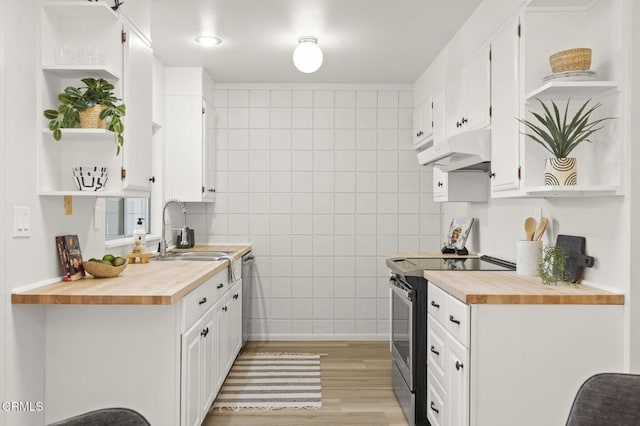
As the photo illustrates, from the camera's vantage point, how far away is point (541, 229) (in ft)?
9.16

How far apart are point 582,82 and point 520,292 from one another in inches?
35.6

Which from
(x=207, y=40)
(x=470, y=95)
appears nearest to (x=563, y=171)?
(x=470, y=95)

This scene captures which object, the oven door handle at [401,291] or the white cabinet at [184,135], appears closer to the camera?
the oven door handle at [401,291]

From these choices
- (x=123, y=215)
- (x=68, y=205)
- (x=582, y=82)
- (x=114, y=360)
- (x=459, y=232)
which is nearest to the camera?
(x=582, y=82)

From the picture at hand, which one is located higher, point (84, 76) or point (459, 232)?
point (84, 76)

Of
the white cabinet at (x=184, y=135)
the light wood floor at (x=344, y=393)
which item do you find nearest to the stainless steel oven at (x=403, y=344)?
the light wood floor at (x=344, y=393)

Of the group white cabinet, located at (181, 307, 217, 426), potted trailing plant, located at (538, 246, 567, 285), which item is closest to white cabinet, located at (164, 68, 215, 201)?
white cabinet, located at (181, 307, 217, 426)

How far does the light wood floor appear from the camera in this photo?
321cm

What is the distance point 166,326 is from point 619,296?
1.89 metres

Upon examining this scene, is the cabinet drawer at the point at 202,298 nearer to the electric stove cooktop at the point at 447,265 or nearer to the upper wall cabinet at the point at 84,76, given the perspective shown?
the upper wall cabinet at the point at 84,76

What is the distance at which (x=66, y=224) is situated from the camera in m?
2.59

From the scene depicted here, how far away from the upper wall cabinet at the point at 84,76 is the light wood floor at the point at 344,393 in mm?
1601

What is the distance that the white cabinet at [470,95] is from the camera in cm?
303

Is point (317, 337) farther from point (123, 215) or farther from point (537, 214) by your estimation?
point (537, 214)
